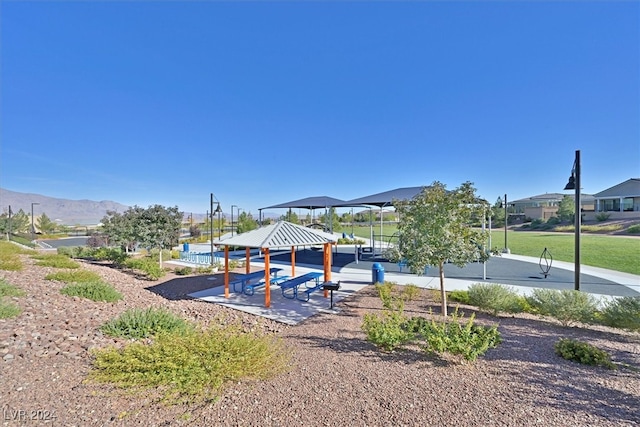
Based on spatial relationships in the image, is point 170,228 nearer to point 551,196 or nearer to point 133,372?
point 133,372

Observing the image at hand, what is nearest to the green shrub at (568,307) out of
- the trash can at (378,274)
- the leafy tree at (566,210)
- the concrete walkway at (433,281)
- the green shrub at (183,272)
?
the concrete walkway at (433,281)

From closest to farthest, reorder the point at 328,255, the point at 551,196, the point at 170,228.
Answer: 1. the point at 328,255
2. the point at 170,228
3. the point at 551,196

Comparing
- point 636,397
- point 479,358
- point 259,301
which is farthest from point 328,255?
point 636,397

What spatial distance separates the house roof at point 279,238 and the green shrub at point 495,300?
4489 millimetres

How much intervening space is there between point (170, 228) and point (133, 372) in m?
10.8

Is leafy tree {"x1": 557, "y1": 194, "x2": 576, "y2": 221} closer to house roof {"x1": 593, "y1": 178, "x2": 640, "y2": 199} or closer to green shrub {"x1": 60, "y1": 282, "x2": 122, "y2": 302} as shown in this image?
house roof {"x1": 593, "y1": 178, "x2": 640, "y2": 199}

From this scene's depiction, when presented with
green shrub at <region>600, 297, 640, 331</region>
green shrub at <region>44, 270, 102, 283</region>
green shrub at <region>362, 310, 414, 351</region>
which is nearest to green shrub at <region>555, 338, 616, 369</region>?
green shrub at <region>600, 297, 640, 331</region>

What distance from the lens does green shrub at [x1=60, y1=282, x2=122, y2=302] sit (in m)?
6.72

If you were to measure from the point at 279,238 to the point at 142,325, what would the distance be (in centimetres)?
410

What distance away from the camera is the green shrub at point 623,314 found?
5590 millimetres

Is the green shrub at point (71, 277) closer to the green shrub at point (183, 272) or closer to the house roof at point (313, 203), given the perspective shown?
the green shrub at point (183, 272)

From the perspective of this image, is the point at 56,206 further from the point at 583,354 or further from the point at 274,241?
the point at 583,354

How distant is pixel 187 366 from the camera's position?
3387mm

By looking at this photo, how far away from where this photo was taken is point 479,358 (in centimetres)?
435
